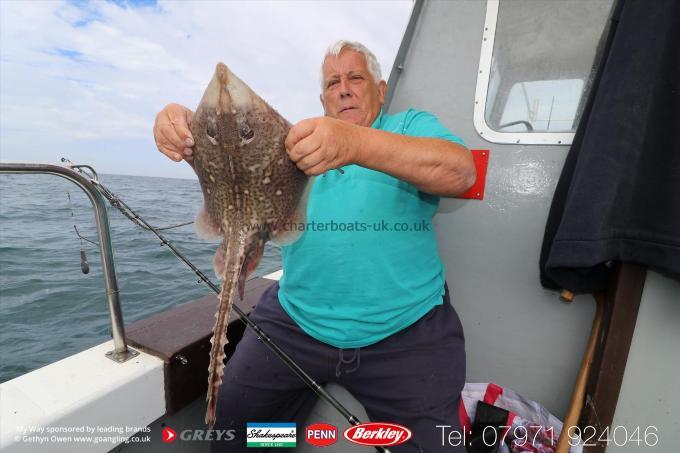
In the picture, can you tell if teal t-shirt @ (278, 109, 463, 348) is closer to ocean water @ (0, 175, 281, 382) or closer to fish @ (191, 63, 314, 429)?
fish @ (191, 63, 314, 429)

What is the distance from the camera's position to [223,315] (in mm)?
1260

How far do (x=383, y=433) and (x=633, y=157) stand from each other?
6.57ft

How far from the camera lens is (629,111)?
1766 millimetres

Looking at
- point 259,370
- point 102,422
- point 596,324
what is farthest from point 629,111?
point 102,422

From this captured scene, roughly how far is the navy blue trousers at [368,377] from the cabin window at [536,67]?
1508 millimetres

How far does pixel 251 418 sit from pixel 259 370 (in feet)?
1.09

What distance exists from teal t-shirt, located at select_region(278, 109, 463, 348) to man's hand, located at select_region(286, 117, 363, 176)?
70cm

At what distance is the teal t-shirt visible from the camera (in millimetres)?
2053

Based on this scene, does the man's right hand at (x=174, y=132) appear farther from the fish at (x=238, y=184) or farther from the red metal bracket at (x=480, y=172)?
the red metal bracket at (x=480, y=172)

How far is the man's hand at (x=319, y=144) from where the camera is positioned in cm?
129

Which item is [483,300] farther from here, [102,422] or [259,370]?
[102,422]

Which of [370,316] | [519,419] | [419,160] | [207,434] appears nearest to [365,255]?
[370,316]

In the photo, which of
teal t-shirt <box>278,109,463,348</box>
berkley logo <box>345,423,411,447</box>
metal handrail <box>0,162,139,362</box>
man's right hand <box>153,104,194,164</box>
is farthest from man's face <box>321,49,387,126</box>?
berkley logo <box>345,423,411,447</box>

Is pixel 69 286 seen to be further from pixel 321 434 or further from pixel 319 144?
pixel 319 144
